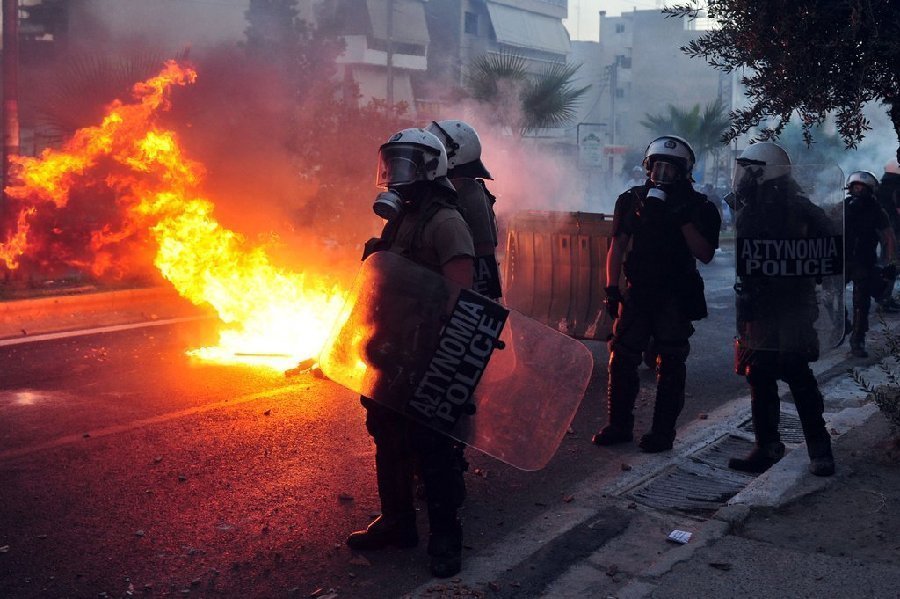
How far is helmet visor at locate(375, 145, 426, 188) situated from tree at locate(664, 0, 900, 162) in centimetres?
197

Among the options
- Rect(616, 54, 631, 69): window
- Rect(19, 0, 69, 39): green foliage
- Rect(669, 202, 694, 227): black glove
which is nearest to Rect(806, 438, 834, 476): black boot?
Rect(669, 202, 694, 227): black glove

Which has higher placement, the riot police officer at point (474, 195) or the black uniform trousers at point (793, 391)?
the riot police officer at point (474, 195)

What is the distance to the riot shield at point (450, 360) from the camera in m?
4.04

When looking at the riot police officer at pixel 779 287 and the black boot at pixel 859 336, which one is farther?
the black boot at pixel 859 336

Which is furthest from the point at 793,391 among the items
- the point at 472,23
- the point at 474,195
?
the point at 472,23

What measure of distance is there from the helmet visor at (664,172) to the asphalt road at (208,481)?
1.65 meters

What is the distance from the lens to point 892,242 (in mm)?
9836

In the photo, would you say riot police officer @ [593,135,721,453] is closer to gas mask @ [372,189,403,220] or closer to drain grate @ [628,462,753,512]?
drain grate @ [628,462,753,512]

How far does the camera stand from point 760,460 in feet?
18.7

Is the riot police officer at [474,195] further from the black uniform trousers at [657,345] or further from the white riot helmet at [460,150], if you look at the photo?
the black uniform trousers at [657,345]

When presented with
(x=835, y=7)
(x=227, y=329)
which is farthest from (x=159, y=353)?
(x=835, y=7)

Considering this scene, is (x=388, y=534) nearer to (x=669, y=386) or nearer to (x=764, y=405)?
(x=669, y=386)

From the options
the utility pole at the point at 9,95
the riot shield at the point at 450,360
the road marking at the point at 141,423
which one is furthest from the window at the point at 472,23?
the riot shield at the point at 450,360

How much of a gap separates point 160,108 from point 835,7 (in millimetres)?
10779
